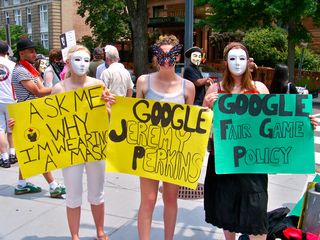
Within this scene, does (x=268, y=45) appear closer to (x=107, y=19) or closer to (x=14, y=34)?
(x=107, y=19)

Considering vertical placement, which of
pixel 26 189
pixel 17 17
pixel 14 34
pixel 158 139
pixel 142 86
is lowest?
pixel 26 189

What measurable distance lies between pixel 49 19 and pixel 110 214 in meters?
45.2

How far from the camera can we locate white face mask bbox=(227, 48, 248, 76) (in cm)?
290

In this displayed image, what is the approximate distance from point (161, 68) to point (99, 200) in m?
1.23

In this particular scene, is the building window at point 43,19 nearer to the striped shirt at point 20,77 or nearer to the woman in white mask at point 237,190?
the striped shirt at point 20,77

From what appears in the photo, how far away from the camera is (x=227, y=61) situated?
297 cm

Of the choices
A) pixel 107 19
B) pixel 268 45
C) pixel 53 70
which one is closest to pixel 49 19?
pixel 107 19

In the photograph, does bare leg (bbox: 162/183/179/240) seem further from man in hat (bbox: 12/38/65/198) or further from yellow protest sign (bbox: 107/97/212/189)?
man in hat (bbox: 12/38/65/198)

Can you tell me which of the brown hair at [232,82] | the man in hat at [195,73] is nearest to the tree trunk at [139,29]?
the man in hat at [195,73]

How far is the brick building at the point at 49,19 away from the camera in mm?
45812

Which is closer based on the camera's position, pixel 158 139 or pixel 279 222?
pixel 158 139

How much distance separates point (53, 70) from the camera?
578 cm

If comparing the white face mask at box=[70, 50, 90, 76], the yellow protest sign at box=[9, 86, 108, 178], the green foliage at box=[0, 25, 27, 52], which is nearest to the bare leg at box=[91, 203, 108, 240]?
the yellow protest sign at box=[9, 86, 108, 178]

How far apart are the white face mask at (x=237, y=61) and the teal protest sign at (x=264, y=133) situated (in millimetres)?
182
